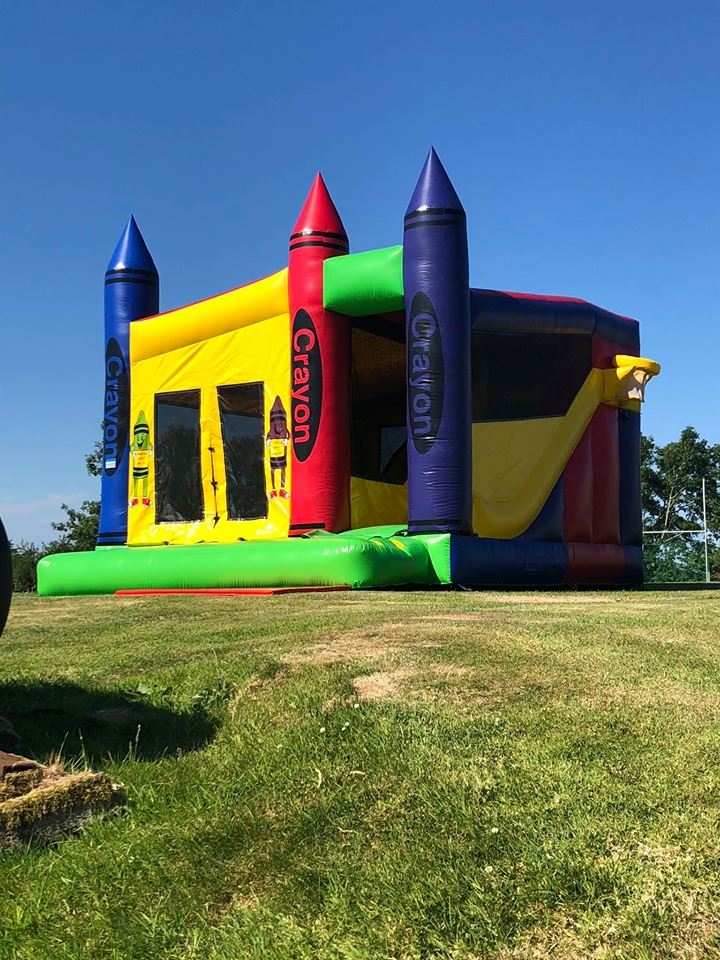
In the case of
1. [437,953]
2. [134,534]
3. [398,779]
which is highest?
[134,534]

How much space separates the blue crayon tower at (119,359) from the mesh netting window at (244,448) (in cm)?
181

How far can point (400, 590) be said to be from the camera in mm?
9500

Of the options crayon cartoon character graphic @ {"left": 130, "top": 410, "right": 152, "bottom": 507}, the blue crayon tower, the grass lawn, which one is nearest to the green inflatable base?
crayon cartoon character graphic @ {"left": 130, "top": 410, "right": 152, "bottom": 507}

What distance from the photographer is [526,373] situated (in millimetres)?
12047

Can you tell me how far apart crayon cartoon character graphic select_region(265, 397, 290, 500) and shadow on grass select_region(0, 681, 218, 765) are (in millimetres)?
6762

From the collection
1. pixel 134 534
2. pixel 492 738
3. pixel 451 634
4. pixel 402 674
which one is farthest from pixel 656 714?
pixel 134 534

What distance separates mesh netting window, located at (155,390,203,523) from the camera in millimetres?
12391

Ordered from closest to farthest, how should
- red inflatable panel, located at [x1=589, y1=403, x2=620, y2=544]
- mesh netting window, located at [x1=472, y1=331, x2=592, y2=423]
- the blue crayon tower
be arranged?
mesh netting window, located at [x1=472, y1=331, x2=592, y2=423] < red inflatable panel, located at [x1=589, y1=403, x2=620, y2=544] < the blue crayon tower

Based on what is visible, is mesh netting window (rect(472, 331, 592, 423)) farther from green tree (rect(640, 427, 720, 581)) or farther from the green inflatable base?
green tree (rect(640, 427, 720, 581))

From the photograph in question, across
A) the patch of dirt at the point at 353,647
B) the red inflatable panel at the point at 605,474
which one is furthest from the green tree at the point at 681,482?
the patch of dirt at the point at 353,647

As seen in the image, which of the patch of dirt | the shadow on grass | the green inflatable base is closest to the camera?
the shadow on grass

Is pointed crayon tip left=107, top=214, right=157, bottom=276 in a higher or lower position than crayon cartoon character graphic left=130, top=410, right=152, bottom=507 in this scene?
higher

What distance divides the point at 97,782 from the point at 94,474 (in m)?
25.1

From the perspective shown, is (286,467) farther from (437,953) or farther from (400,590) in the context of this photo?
(437,953)
